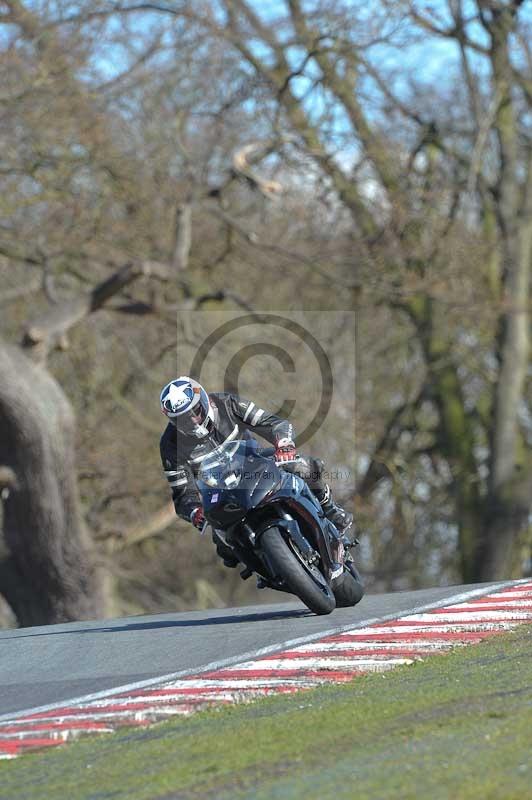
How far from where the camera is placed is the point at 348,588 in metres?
9.86

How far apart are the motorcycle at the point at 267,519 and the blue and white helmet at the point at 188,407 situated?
0.63ft

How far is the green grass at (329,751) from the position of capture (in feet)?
14.9

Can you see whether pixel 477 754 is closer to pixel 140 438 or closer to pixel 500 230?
pixel 140 438

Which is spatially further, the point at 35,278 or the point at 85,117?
the point at 35,278

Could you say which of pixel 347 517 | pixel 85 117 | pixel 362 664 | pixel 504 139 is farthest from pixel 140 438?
pixel 362 664

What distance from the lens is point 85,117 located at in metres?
20.6

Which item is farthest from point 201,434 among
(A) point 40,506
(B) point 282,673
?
(A) point 40,506

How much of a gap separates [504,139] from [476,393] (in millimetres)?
5196

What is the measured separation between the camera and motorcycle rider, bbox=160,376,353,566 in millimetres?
8922

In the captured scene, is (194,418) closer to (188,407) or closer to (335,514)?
(188,407)

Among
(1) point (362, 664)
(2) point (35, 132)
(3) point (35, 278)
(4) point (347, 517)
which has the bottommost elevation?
(1) point (362, 664)

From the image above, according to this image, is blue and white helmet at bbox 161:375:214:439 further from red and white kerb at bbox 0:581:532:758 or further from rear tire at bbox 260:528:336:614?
red and white kerb at bbox 0:581:532:758

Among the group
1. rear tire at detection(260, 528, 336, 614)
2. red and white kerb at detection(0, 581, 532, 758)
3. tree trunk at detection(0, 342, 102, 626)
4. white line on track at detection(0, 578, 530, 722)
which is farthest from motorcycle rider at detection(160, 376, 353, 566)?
tree trunk at detection(0, 342, 102, 626)

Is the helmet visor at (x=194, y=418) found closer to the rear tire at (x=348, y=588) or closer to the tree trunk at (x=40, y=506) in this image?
the rear tire at (x=348, y=588)
